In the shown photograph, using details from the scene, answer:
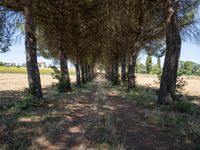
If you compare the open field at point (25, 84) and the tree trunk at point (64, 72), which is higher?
the tree trunk at point (64, 72)

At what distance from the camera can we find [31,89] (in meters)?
15.5

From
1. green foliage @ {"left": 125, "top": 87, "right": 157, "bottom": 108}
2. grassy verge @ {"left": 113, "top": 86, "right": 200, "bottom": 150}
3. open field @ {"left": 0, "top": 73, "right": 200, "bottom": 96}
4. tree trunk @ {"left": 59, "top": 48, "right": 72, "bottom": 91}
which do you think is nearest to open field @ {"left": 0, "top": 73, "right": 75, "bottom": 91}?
open field @ {"left": 0, "top": 73, "right": 200, "bottom": 96}

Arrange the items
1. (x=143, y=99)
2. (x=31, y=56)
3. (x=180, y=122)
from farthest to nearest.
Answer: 1. (x=143, y=99)
2. (x=31, y=56)
3. (x=180, y=122)

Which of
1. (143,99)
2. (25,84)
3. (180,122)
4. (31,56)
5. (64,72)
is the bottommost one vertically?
(25,84)

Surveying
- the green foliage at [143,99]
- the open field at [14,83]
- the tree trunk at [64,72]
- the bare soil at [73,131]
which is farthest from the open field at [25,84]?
the bare soil at [73,131]

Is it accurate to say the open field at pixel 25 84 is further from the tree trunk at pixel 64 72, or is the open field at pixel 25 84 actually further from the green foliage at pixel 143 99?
the tree trunk at pixel 64 72

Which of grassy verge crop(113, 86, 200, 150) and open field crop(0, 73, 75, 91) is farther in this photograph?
open field crop(0, 73, 75, 91)

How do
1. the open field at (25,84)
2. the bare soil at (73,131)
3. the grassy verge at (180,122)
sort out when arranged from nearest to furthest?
the bare soil at (73,131), the grassy verge at (180,122), the open field at (25,84)

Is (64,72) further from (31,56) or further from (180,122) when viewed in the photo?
(180,122)

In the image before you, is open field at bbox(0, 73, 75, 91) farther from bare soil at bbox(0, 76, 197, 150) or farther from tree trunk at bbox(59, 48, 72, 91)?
bare soil at bbox(0, 76, 197, 150)

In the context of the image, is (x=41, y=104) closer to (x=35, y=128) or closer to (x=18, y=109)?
(x=18, y=109)

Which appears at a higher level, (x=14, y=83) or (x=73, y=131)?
(x=73, y=131)

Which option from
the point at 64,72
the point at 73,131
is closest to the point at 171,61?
the point at 73,131

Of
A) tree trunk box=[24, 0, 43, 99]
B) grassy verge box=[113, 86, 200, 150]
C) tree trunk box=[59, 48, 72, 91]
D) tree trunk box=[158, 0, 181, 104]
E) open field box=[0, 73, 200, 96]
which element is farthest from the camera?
open field box=[0, 73, 200, 96]
